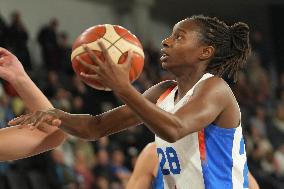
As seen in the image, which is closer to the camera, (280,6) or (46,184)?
(46,184)

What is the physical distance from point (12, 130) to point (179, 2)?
13.5 metres

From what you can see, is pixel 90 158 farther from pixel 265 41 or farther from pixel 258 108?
A: pixel 265 41

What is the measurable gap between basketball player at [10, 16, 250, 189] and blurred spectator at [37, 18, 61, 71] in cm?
770

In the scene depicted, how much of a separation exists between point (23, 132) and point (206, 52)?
1.08 m

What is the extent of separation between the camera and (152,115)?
279 cm

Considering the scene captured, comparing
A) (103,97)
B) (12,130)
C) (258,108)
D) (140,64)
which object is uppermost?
(140,64)

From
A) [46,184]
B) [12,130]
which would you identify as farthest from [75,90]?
[12,130]

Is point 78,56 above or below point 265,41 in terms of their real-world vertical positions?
above

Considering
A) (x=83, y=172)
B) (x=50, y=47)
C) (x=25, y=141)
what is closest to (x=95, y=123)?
(x=25, y=141)

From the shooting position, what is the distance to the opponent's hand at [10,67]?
361cm

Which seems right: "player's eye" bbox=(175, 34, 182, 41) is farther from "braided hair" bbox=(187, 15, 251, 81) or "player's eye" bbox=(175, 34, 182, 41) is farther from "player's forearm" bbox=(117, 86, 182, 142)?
"player's forearm" bbox=(117, 86, 182, 142)

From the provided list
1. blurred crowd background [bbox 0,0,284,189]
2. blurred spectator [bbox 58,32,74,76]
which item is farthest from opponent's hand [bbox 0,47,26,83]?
blurred spectator [bbox 58,32,74,76]

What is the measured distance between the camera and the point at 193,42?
334 cm

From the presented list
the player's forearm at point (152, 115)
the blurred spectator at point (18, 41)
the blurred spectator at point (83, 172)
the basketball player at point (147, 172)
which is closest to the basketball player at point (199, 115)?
the player's forearm at point (152, 115)
